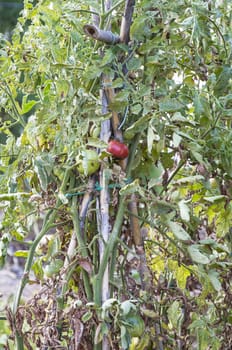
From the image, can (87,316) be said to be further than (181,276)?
No

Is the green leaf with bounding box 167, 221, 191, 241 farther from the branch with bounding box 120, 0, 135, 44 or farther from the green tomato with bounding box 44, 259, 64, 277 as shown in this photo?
the branch with bounding box 120, 0, 135, 44

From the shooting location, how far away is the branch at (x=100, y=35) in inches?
33.8

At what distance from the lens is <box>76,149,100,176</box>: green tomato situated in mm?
856

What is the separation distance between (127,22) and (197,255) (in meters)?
0.36

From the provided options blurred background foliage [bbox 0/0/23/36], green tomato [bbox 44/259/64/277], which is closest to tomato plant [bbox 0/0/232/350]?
green tomato [bbox 44/259/64/277]

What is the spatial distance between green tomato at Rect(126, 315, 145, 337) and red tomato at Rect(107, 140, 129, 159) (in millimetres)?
228

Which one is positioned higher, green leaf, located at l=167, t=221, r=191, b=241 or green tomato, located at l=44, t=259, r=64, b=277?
green leaf, located at l=167, t=221, r=191, b=241

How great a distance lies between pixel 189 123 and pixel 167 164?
0.37 feet

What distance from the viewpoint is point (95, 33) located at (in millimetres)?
864

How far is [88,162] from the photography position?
87 cm

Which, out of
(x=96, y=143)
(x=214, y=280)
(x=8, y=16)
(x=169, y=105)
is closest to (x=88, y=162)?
(x=96, y=143)

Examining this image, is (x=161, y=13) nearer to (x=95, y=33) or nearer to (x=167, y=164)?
(x=95, y=33)

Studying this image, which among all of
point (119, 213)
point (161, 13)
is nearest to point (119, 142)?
point (119, 213)

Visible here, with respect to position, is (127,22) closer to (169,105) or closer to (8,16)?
(169,105)
